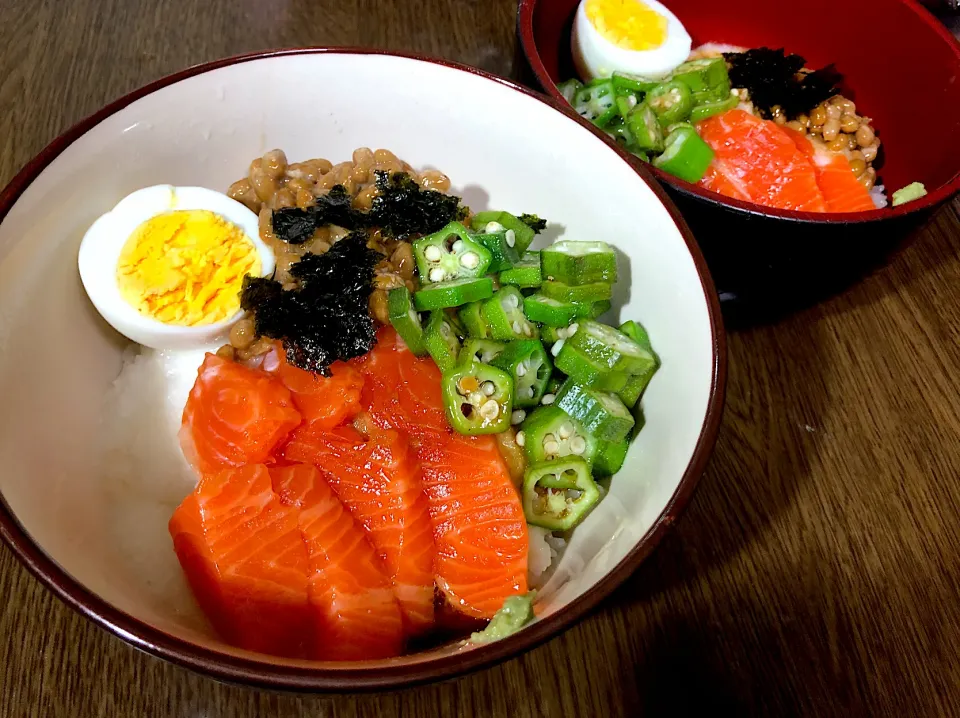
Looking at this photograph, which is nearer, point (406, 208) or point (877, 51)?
point (406, 208)

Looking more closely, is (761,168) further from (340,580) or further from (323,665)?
(323,665)

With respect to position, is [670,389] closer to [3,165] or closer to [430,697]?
[430,697]

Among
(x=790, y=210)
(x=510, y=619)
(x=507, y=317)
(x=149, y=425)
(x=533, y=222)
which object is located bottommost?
(x=149, y=425)

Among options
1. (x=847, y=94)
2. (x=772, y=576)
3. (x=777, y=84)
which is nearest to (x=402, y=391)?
(x=772, y=576)

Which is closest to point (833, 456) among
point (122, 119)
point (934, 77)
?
point (934, 77)

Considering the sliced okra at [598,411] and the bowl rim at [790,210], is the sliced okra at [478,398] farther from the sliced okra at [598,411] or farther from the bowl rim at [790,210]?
the bowl rim at [790,210]

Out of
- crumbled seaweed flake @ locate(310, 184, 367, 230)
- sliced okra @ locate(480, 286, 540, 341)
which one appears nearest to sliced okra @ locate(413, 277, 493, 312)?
sliced okra @ locate(480, 286, 540, 341)
